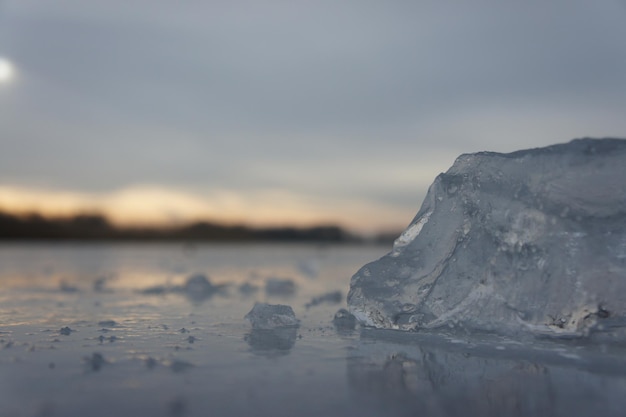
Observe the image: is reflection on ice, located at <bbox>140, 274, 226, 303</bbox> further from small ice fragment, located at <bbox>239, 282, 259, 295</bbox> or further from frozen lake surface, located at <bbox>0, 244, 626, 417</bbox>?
frozen lake surface, located at <bbox>0, 244, 626, 417</bbox>

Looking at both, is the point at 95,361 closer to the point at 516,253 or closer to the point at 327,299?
the point at 516,253

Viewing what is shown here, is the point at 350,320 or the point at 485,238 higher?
the point at 485,238

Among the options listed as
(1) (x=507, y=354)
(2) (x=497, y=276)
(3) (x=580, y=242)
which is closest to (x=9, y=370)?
(1) (x=507, y=354)

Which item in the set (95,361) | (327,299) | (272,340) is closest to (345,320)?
(272,340)

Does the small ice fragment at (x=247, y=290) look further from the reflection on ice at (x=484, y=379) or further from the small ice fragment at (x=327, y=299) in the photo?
the reflection on ice at (x=484, y=379)

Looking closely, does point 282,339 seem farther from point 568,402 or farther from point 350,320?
point 568,402

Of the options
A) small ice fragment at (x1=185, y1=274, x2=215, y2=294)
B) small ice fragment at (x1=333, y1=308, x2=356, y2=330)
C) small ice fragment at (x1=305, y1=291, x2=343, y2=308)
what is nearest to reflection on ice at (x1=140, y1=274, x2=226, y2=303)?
small ice fragment at (x1=185, y1=274, x2=215, y2=294)
